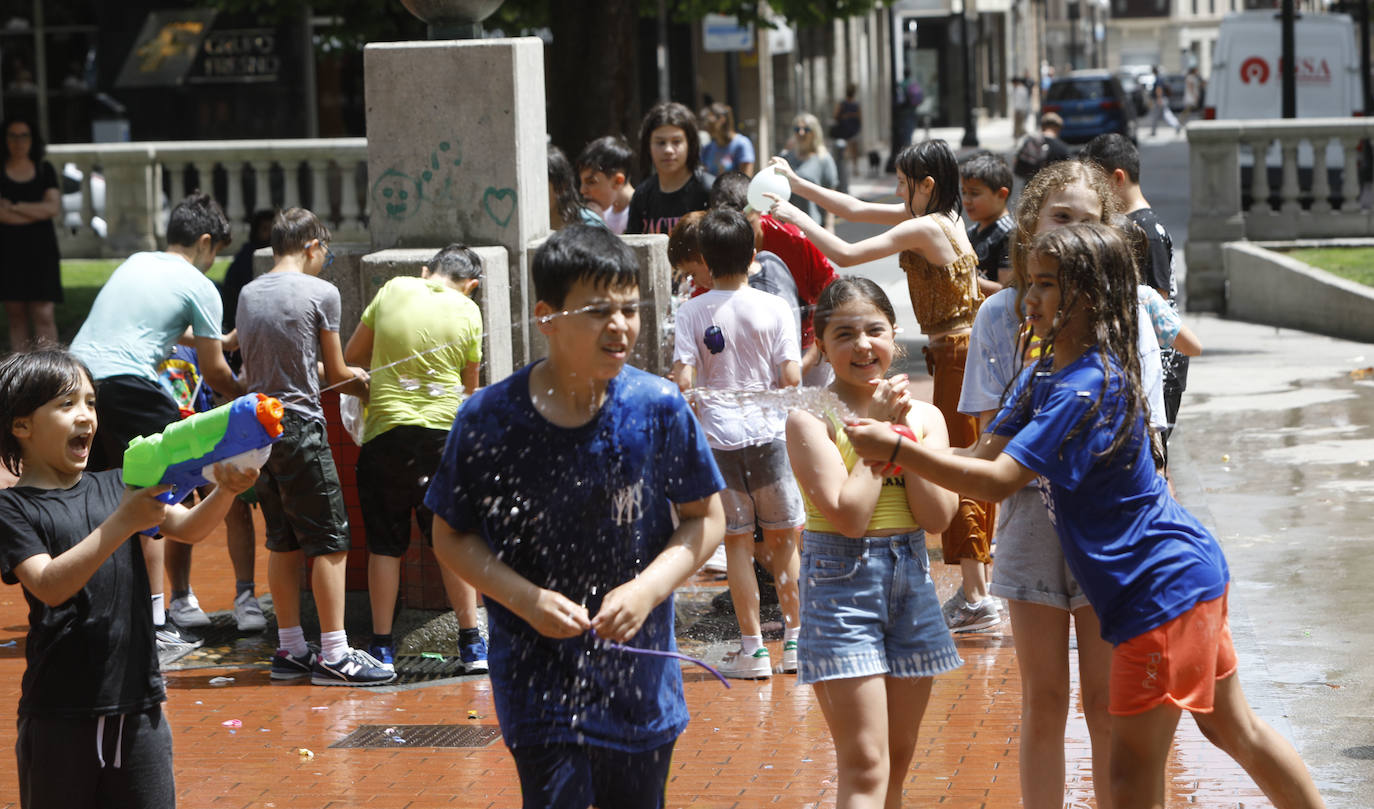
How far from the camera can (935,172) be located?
715 cm

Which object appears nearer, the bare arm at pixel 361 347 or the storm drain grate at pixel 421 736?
the storm drain grate at pixel 421 736

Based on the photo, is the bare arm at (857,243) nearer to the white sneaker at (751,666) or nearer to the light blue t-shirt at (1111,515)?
the white sneaker at (751,666)

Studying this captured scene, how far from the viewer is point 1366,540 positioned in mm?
8445

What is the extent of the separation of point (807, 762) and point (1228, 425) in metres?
6.72

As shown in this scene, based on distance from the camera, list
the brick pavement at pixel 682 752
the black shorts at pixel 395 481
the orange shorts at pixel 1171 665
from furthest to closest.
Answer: the black shorts at pixel 395 481
the brick pavement at pixel 682 752
the orange shorts at pixel 1171 665

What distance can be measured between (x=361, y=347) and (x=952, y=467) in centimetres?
331

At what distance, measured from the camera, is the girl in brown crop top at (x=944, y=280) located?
7043mm

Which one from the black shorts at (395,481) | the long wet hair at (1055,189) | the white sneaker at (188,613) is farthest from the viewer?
the white sneaker at (188,613)

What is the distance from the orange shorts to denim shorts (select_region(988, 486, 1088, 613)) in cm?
39

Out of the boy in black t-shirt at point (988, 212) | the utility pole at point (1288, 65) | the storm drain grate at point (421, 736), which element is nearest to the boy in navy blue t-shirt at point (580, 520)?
the storm drain grate at point (421, 736)

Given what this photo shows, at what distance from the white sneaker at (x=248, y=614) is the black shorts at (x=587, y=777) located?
14.7 feet

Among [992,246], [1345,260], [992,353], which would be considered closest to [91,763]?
[992,353]

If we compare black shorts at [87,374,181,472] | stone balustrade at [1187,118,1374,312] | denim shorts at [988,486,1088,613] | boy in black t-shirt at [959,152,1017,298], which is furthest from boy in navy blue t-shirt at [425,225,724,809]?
stone balustrade at [1187,118,1374,312]

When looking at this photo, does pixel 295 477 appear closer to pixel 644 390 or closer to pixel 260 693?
pixel 260 693
